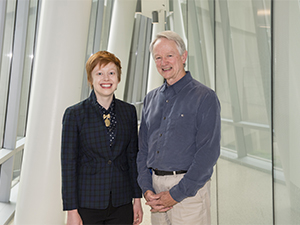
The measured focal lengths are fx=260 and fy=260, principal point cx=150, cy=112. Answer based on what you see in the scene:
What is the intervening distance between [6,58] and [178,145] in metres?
3.16

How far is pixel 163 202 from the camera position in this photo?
1761 mm

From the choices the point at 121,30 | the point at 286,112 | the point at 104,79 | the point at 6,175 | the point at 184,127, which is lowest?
the point at 6,175

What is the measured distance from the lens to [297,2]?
1.61 metres

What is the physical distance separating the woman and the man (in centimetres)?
20

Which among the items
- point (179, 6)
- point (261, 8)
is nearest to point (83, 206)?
point (261, 8)

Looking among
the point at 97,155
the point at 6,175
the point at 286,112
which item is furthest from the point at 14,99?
the point at 286,112

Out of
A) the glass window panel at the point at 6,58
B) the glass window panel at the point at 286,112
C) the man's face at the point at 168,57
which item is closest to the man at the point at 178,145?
the man's face at the point at 168,57

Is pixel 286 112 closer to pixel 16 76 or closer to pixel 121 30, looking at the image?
pixel 16 76

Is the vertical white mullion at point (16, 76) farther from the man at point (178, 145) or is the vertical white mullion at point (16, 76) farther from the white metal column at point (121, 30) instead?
the man at point (178, 145)

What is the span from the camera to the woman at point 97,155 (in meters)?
1.74

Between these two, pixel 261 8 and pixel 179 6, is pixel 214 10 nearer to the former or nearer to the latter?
pixel 261 8

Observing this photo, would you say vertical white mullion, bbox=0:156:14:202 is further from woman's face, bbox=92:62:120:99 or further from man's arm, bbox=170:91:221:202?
man's arm, bbox=170:91:221:202

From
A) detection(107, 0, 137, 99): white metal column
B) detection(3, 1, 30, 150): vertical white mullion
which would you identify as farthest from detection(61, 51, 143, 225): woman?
detection(107, 0, 137, 99): white metal column

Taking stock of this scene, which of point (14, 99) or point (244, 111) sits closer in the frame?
point (244, 111)
